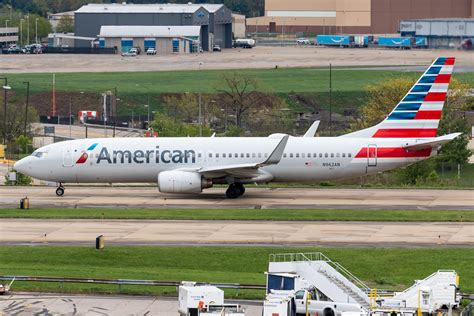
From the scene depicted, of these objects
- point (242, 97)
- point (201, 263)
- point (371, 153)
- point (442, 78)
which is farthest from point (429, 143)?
point (242, 97)

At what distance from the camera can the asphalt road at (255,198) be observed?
71688 millimetres

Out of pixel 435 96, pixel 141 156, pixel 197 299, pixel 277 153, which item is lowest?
pixel 197 299

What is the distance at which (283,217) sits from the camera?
65.9 m

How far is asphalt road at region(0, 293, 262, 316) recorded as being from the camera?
42.8 metres

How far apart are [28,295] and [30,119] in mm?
79703

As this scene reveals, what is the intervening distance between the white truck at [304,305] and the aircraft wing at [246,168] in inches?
1198

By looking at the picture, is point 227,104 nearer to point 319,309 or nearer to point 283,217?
point 283,217

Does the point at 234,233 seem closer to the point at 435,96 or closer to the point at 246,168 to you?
the point at 246,168

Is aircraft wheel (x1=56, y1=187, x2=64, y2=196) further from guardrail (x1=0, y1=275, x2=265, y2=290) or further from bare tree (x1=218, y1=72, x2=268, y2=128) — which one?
bare tree (x1=218, y1=72, x2=268, y2=128)

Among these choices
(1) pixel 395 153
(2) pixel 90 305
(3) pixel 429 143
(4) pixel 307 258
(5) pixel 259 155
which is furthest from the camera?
(5) pixel 259 155

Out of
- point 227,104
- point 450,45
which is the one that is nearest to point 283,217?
point 450,45

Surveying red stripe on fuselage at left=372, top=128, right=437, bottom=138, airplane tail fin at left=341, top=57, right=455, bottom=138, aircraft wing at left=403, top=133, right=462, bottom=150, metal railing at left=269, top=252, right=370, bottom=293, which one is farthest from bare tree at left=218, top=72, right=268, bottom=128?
metal railing at left=269, top=252, right=370, bottom=293

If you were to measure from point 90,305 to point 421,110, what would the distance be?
3599 cm

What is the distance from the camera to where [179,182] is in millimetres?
73625
